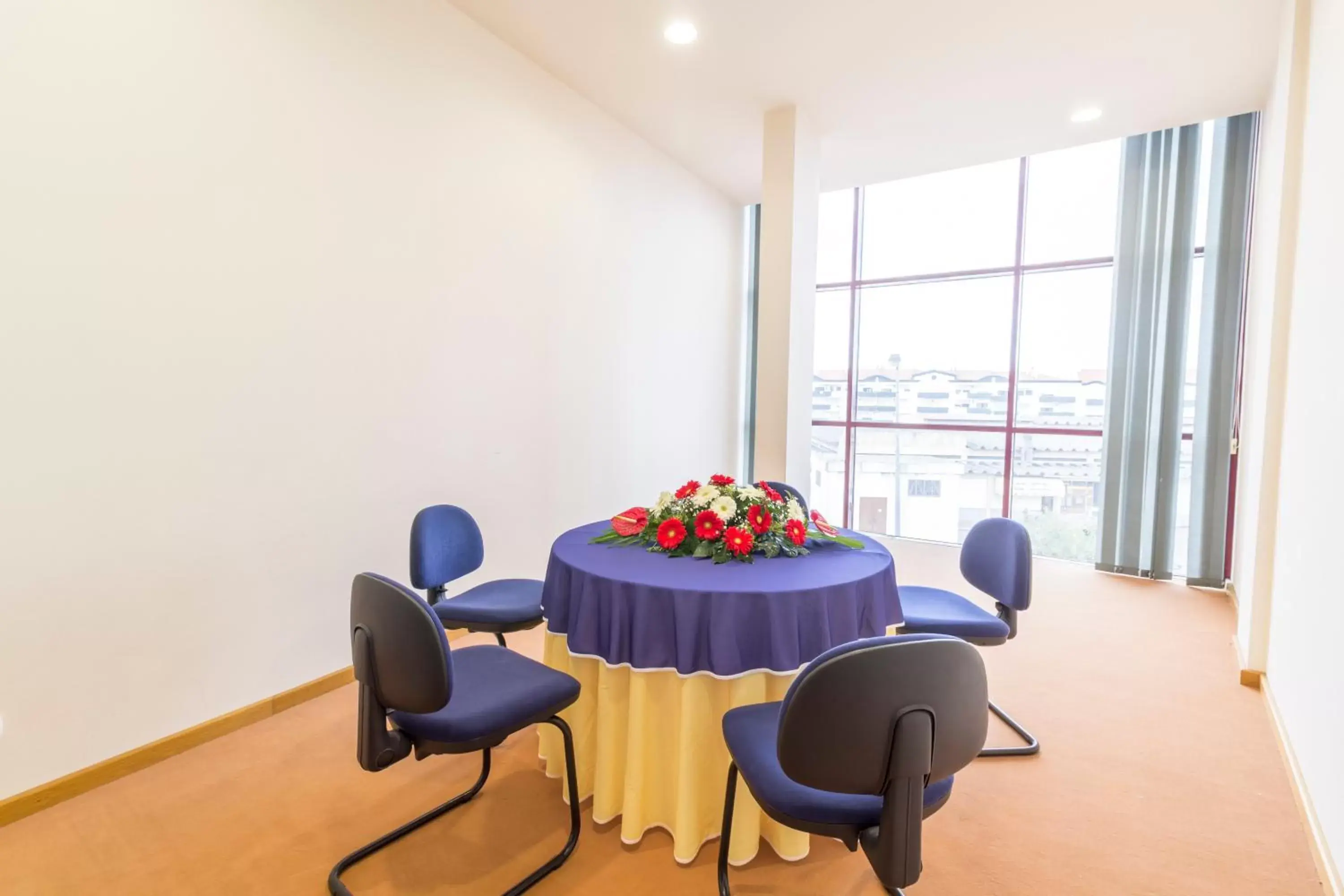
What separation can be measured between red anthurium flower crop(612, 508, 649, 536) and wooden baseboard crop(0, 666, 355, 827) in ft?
3.84

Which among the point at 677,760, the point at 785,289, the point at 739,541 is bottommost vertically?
the point at 677,760

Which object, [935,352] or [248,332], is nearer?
[248,332]

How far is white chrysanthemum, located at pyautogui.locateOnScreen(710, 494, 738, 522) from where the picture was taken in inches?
86.7

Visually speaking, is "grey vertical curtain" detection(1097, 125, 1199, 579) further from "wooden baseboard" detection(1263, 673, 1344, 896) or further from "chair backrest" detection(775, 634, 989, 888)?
"chair backrest" detection(775, 634, 989, 888)

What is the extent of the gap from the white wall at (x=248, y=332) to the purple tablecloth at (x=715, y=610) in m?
1.38

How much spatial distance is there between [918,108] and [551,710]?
4207 mm

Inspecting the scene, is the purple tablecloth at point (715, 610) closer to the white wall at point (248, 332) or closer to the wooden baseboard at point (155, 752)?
the wooden baseboard at point (155, 752)

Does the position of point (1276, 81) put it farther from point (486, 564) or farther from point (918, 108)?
point (486, 564)

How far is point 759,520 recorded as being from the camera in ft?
7.23

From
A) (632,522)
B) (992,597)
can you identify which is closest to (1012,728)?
(992,597)

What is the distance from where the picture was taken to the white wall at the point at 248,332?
1.98 metres

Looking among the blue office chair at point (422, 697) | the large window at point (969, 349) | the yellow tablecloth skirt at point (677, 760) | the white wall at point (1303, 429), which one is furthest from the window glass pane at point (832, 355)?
the blue office chair at point (422, 697)

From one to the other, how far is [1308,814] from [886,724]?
1913 millimetres

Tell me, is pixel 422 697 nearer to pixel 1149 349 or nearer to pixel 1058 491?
pixel 1149 349
